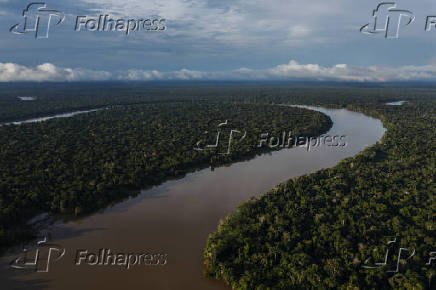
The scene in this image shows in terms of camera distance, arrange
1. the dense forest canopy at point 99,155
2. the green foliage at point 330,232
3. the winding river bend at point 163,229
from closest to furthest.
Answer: the green foliage at point 330,232 < the winding river bend at point 163,229 < the dense forest canopy at point 99,155

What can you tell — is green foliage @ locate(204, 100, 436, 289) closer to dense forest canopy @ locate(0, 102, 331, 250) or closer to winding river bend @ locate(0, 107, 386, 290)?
winding river bend @ locate(0, 107, 386, 290)

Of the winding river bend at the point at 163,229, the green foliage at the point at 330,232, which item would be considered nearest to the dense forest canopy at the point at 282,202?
the green foliage at the point at 330,232

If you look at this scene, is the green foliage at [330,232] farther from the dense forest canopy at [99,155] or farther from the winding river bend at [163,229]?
the dense forest canopy at [99,155]

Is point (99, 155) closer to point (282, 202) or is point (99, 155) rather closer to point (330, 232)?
point (282, 202)

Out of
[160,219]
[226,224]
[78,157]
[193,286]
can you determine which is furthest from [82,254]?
[78,157]

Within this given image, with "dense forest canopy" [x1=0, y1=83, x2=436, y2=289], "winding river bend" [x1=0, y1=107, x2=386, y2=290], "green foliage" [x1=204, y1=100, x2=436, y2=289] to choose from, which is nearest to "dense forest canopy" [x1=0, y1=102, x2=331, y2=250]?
"dense forest canopy" [x1=0, y1=83, x2=436, y2=289]

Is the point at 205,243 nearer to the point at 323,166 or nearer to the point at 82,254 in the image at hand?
the point at 82,254

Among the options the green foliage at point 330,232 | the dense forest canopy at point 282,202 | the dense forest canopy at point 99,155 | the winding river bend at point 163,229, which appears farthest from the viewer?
the dense forest canopy at point 99,155

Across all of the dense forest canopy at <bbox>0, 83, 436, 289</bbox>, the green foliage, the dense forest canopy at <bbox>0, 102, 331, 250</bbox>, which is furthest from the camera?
the dense forest canopy at <bbox>0, 102, 331, 250</bbox>

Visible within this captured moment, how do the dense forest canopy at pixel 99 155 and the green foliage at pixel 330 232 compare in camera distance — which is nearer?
the green foliage at pixel 330 232
